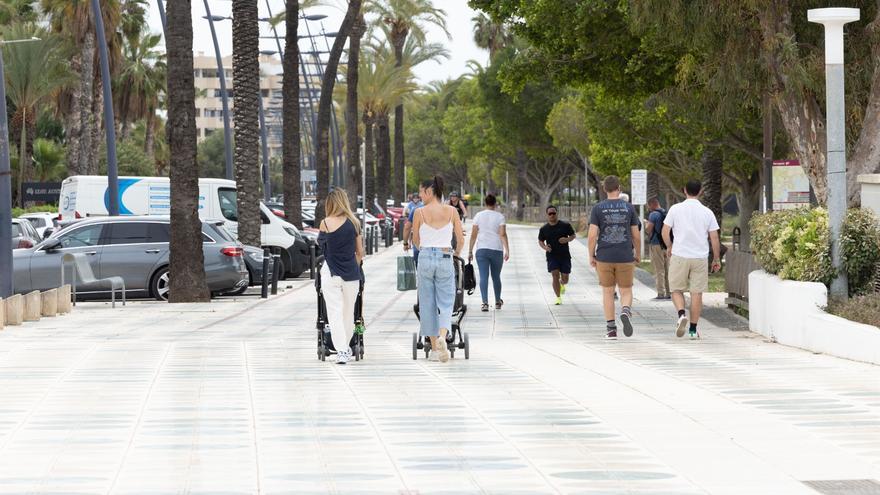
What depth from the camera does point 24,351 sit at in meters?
15.4

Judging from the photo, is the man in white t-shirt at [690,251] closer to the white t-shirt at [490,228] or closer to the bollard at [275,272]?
the white t-shirt at [490,228]

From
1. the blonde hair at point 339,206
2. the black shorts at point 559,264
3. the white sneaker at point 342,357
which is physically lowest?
the white sneaker at point 342,357

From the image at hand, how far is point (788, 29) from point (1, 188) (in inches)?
458

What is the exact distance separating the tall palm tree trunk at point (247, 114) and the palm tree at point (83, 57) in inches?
866

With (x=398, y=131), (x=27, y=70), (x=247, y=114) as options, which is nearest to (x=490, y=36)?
(x=398, y=131)

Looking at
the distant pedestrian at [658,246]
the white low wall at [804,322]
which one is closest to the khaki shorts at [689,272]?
the white low wall at [804,322]

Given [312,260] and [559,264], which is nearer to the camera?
[559,264]

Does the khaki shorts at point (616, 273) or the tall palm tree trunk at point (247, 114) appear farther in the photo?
the tall palm tree trunk at point (247, 114)

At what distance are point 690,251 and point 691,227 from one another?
0.87ft

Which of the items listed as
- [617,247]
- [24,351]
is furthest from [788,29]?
[24,351]

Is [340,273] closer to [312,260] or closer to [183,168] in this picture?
[183,168]

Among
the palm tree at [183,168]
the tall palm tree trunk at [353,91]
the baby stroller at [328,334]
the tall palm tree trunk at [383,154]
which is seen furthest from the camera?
the tall palm tree trunk at [383,154]

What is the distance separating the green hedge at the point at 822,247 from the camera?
15.7 meters

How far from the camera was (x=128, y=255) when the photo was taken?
25453 millimetres
